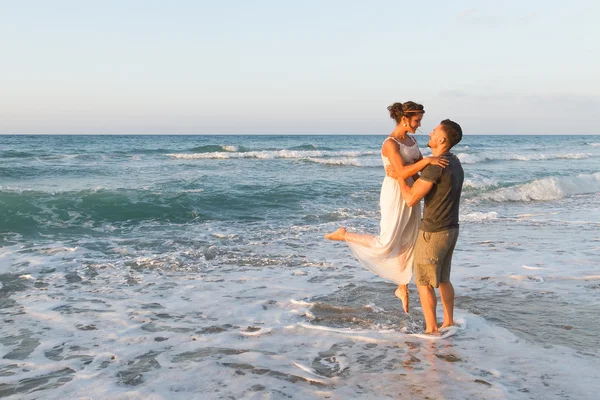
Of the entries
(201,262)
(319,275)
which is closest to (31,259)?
(201,262)

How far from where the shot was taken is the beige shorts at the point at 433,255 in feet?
15.7

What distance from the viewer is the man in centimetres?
464

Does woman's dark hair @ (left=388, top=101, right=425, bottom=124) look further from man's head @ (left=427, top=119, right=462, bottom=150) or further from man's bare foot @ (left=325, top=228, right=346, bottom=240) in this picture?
man's bare foot @ (left=325, top=228, right=346, bottom=240)

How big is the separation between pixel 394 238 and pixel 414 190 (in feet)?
1.92

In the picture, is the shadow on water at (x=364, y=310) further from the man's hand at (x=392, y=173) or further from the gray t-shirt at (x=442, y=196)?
the man's hand at (x=392, y=173)

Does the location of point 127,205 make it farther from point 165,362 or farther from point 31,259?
point 165,362

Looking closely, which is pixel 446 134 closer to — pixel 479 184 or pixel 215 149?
pixel 479 184

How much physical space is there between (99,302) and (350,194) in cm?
1155

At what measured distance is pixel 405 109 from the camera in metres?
4.82

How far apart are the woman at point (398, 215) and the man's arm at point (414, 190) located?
0.09 meters

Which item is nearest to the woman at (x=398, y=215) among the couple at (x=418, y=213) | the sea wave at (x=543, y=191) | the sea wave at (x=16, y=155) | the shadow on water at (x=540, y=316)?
the couple at (x=418, y=213)

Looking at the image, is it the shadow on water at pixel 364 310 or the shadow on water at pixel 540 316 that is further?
the shadow on water at pixel 364 310

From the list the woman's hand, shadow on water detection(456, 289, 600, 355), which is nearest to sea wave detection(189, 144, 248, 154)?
shadow on water detection(456, 289, 600, 355)

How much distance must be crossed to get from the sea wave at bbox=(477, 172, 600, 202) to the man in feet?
41.8
